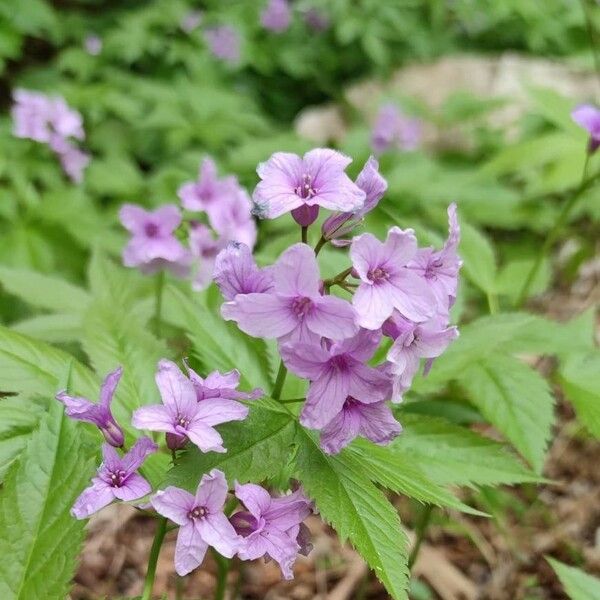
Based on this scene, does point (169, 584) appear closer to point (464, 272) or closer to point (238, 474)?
point (464, 272)

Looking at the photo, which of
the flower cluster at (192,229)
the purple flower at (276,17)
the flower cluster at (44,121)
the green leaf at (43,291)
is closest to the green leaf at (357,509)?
the flower cluster at (192,229)

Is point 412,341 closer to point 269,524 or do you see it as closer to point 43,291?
point 269,524

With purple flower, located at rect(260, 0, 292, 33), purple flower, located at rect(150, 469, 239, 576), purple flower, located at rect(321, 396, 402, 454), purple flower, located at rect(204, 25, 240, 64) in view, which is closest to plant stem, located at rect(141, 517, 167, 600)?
purple flower, located at rect(150, 469, 239, 576)

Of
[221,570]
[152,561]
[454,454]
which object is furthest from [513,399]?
[152,561]

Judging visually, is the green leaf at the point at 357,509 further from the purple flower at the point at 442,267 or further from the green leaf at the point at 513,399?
the green leaf at the point at 513,399

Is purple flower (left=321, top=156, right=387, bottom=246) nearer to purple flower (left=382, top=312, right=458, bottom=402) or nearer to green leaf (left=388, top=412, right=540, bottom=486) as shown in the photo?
purple flower (left=382, top=312, right=458, bottom=402)

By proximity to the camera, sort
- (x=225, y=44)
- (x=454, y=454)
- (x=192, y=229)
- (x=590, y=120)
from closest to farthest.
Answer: (x=454, y=454) → (x=590, y=120) → (x=192, y=229) → (x=225, y=44)

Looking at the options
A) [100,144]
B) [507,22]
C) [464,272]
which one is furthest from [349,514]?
[507,22]
